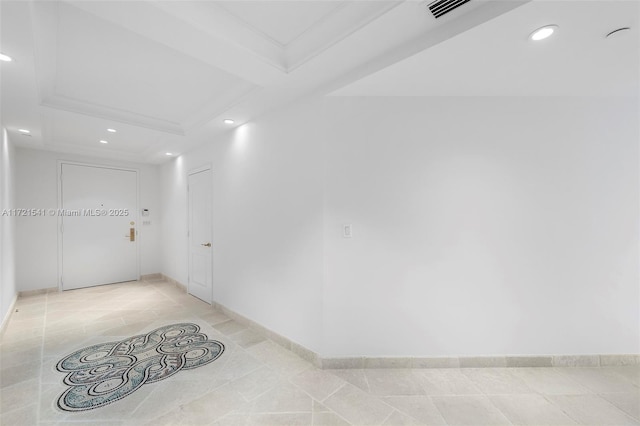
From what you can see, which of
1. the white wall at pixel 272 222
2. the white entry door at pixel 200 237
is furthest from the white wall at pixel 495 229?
the white entry door at pixel 200 237

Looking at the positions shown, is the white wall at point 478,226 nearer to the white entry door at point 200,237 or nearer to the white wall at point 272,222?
the white wall at point 272,222

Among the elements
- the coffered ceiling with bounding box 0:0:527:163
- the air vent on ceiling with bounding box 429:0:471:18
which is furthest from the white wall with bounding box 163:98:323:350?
the air vent on ceiling with bounding box 429:0:471:18

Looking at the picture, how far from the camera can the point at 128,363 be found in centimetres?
247

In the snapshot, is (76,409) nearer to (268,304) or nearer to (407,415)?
(268,304)

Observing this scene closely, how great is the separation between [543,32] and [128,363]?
4.29 m

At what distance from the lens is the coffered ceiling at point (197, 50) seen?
1.62 m

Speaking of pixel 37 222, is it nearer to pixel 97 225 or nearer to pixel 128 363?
pixel 97 225

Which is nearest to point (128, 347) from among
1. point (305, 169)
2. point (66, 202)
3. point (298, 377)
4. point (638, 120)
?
point (298, 377)

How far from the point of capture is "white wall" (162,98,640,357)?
239 centimetres

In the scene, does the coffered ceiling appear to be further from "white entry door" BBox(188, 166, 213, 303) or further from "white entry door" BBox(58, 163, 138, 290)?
"white entry door" BBox(58, 163, 138, 290)

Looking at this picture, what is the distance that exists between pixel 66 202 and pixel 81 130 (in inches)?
80.9

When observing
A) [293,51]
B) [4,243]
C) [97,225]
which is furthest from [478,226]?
[97,225]

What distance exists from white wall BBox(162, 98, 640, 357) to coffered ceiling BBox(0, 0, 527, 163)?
0.57 metres

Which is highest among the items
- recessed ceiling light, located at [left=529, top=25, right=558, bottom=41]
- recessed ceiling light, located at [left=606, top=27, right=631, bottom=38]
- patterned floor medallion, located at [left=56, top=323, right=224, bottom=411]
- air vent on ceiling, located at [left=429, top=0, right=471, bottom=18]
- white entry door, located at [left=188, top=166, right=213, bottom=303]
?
air vent on ceiling, located at [left=429, top=0, right=471, bottom=18]
